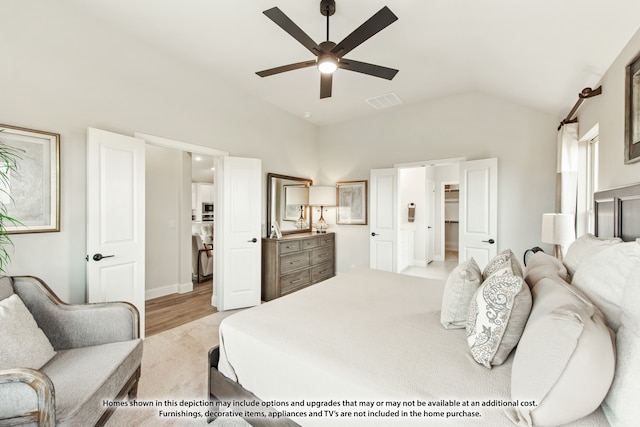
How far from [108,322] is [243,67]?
2.91 metres

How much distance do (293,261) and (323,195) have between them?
4.50 ft

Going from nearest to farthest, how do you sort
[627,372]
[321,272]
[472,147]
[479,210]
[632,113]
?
[627,372], [632,113], [479,210], [472,147], [321,272]

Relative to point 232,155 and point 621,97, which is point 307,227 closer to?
point 232,155

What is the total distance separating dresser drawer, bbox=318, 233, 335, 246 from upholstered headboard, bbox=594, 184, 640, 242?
3425 millimetres

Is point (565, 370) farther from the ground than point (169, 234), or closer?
closer

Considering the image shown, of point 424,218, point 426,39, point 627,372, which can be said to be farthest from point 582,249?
point 424,218

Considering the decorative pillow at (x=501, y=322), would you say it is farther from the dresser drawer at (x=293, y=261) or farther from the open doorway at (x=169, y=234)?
the open doorway at (x=169, y=234)

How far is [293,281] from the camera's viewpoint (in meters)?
4.17

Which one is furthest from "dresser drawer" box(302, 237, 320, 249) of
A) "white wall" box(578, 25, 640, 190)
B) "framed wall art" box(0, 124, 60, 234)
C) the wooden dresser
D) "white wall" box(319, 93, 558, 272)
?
"white wall" box(578, 25, 640, 190)

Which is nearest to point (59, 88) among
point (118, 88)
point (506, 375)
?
point (118, 88)

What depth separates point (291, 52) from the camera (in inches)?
113

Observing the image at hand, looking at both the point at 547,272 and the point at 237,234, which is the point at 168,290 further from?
the point at 547,272

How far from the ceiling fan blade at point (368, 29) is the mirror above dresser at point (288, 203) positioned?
2627 millimetres

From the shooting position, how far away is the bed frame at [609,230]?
143 centimetres
